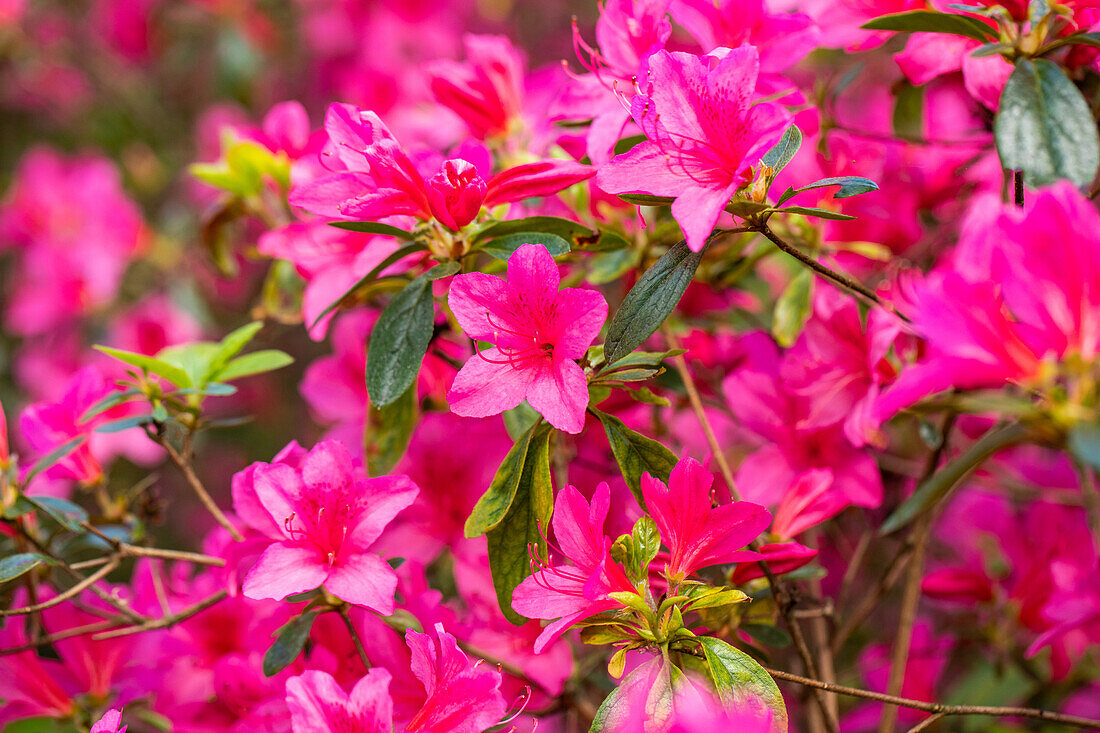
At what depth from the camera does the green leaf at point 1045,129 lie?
66cm

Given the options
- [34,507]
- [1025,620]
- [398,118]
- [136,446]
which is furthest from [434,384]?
[136,446]

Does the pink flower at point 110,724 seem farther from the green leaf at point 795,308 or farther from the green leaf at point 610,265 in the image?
the green leaf at point 795,308

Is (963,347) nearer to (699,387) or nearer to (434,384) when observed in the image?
(699,387)

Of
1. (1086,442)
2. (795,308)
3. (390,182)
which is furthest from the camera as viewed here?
(795,308)

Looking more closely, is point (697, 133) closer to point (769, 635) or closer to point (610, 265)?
point (610, 265)

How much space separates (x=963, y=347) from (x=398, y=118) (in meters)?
1.10

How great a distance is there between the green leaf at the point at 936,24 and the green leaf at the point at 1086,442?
0.37 m

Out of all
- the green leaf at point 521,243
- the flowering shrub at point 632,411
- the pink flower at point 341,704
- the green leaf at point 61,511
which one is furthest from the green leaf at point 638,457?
the green leaf at point 61,511

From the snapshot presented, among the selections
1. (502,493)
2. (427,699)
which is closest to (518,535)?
(502,493)

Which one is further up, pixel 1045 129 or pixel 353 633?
pixel 1045 129

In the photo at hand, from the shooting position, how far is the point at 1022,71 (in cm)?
72

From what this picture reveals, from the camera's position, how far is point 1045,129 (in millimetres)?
683

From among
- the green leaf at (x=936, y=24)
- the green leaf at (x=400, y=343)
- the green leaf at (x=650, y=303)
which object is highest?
the green leaf at (x=936, y=24)

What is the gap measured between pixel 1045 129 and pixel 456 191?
445 millimetres
